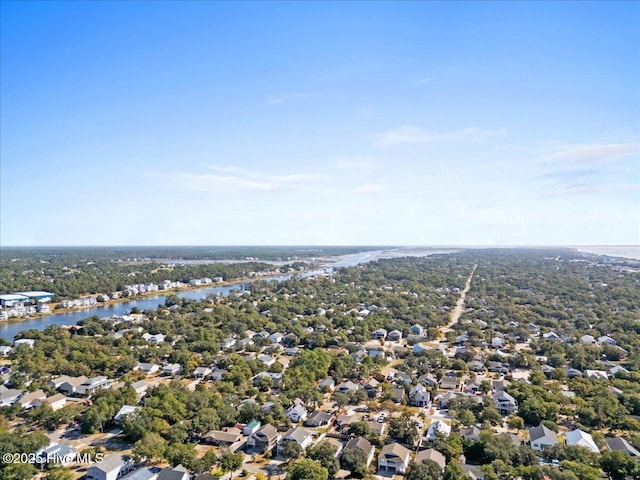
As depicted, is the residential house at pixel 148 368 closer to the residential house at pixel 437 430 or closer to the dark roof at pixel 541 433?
the residential house at pixel 437 430

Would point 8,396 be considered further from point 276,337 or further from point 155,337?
point 276,337

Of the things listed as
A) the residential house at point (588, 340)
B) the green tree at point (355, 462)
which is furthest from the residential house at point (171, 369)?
the residential house at point (588, 340)

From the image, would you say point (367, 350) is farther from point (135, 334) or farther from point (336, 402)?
point (135, 334)

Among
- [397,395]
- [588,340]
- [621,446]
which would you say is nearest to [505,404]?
[621,446]

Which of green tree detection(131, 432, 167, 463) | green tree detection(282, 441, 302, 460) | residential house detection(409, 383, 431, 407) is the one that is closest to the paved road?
residential house detection(409, 383, 431, 407)

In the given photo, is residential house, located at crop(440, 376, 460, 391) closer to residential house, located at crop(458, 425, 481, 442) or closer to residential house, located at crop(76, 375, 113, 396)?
residential house, located at crop(458, 425, 481, 442)

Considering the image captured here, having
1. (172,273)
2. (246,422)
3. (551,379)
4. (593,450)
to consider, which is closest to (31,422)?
(246,422)

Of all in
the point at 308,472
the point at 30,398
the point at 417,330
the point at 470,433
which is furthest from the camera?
the point at 417,330
